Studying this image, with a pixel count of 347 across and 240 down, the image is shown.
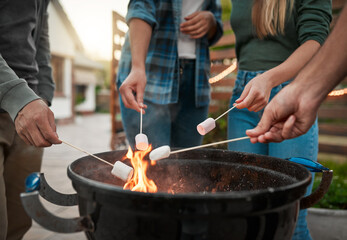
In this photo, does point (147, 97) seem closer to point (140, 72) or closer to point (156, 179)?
point (140, 72)

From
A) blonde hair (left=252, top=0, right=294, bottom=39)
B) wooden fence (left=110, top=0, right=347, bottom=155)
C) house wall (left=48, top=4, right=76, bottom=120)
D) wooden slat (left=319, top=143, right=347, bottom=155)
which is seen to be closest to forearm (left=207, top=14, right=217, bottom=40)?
blonde hair (left=252, top=0, right=294, bottom=39)

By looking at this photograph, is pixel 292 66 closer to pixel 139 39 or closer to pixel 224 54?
pixel 139 39

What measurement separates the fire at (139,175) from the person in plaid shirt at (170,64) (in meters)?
0.55

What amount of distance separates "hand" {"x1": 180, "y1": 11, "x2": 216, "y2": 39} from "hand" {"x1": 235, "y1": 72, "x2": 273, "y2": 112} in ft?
2.24

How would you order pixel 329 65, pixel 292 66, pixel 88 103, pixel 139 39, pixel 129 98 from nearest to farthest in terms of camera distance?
pixel 329 65
pixel 292 66
pixel 129 98
pixel 139 39
pixel 88 103

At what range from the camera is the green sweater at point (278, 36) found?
144 cm

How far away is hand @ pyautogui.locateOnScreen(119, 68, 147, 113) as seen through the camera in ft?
4.94

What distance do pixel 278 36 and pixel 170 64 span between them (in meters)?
0.66

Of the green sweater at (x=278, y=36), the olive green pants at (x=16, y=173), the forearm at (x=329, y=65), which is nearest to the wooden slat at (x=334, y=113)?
the green sweater at (x=278, y=36)

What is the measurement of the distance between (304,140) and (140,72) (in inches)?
35.6

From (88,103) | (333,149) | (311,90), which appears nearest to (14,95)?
(311,90)

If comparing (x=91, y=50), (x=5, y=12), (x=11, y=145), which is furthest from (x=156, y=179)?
(x=91, y=50)

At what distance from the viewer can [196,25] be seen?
1826 mm

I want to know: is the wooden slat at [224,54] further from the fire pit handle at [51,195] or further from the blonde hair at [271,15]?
the fire pit handle at [51,195]
